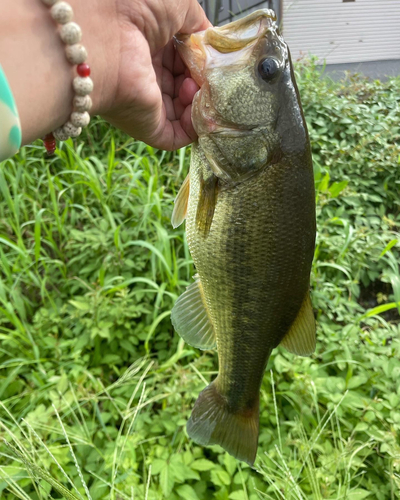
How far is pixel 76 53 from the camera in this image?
0.93 m

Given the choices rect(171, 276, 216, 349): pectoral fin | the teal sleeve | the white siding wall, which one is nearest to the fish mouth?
the teal sleeve

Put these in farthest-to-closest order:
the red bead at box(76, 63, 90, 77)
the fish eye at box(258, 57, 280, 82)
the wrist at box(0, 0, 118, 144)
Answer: the fish eye at box(258, 57, 280, 82) < the red bead at box(76, 63, 90, 77) < the wrist at box(0, 0, 118, 144)

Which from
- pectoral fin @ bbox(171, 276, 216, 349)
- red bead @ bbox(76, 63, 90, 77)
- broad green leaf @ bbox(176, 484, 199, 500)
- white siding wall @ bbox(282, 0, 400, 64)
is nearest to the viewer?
red bead @ bbox(76, 63, 90, 77)

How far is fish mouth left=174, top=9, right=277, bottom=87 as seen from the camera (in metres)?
1.14

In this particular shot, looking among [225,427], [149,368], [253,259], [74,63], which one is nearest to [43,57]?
[74,63]

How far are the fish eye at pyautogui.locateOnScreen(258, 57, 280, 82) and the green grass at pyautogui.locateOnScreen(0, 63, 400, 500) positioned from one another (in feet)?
3.92

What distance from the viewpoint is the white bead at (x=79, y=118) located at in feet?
3.35

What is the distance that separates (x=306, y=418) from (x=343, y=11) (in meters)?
8.94

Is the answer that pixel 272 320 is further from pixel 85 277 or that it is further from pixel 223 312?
pixel 85 277

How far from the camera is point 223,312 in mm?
1301

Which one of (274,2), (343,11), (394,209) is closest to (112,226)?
(394,209)

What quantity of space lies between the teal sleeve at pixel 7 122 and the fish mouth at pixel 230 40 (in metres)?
0.62

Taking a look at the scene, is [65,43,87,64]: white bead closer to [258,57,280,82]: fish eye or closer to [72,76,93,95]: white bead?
[72,76,93,95]: white bead

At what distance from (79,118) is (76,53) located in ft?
0.53
